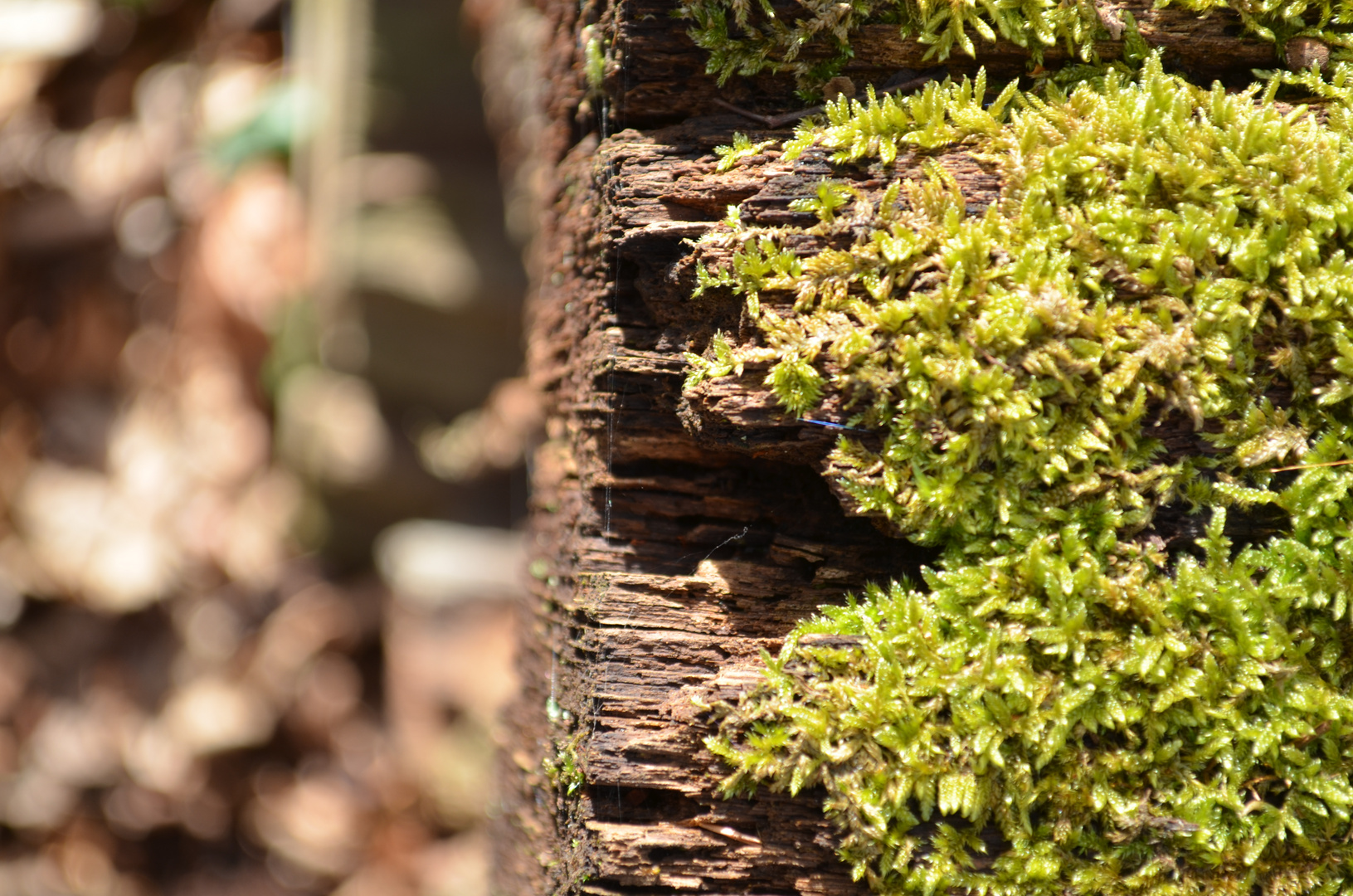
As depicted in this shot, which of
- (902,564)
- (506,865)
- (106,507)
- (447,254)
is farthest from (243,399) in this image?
(902,564)

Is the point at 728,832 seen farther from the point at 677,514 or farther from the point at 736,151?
the point at 736,151

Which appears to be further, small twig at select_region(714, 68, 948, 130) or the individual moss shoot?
small twig at select_region(714, 68, 948, 130)

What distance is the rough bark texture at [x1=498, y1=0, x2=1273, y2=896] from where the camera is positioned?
4.09 feet

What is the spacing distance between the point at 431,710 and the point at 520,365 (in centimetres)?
156

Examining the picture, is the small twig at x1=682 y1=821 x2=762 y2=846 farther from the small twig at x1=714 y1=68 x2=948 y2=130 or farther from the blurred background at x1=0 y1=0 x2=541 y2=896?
the blurred background at x1=0 y1=0 x2=541 y2=896

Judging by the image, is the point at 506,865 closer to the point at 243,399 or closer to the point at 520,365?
the point at 520,365

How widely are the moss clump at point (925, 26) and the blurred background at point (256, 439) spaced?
1841 millimetres

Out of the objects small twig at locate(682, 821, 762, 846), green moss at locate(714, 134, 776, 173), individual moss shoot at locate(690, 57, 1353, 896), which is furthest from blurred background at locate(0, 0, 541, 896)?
small twig at locate(682, 821, 762, 846)

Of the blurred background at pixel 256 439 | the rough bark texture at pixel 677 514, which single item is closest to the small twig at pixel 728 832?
the rough bark texture at pixel 677 514

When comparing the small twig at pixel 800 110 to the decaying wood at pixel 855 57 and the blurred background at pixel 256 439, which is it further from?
the blurred background at pixel 256 439

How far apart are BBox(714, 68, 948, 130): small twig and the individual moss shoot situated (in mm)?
155

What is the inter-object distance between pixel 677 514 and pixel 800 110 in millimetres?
636

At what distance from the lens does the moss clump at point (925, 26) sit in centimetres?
121

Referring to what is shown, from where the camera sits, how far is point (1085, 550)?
3.75ft
